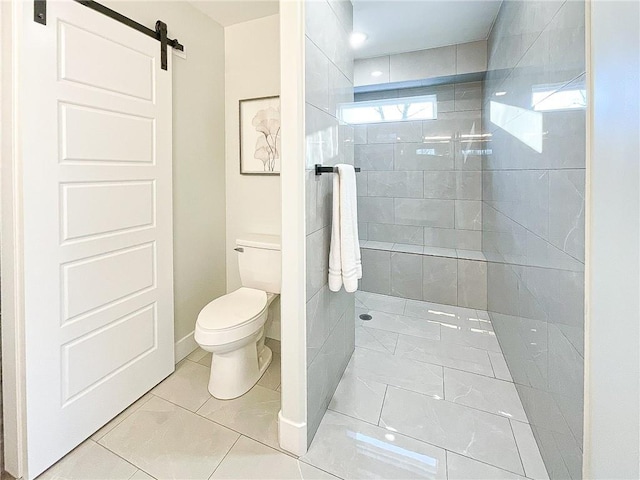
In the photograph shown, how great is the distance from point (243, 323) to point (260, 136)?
1.36 meters

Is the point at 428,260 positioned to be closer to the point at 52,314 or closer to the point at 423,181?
the point at 423,181

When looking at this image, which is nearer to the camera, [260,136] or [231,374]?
[231,374]

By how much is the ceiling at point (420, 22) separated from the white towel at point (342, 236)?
1.45m

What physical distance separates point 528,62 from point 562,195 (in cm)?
82

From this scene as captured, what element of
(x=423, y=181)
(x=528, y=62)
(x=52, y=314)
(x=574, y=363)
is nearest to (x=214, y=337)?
(x=52, y=314)

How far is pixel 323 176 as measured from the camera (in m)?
1.60

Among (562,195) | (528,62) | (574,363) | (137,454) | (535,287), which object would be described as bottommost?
(137,454)

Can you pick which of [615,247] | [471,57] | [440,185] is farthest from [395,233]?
[615,247]

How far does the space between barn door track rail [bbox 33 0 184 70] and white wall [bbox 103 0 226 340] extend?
77mm

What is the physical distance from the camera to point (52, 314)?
4.42 ft

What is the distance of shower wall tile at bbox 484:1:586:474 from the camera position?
102 cm

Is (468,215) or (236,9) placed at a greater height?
(236,9)

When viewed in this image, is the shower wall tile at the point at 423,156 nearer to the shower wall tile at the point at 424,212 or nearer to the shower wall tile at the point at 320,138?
the shower wall tile at the point at 424,212

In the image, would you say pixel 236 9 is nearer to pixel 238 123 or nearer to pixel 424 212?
pixel 238 123
